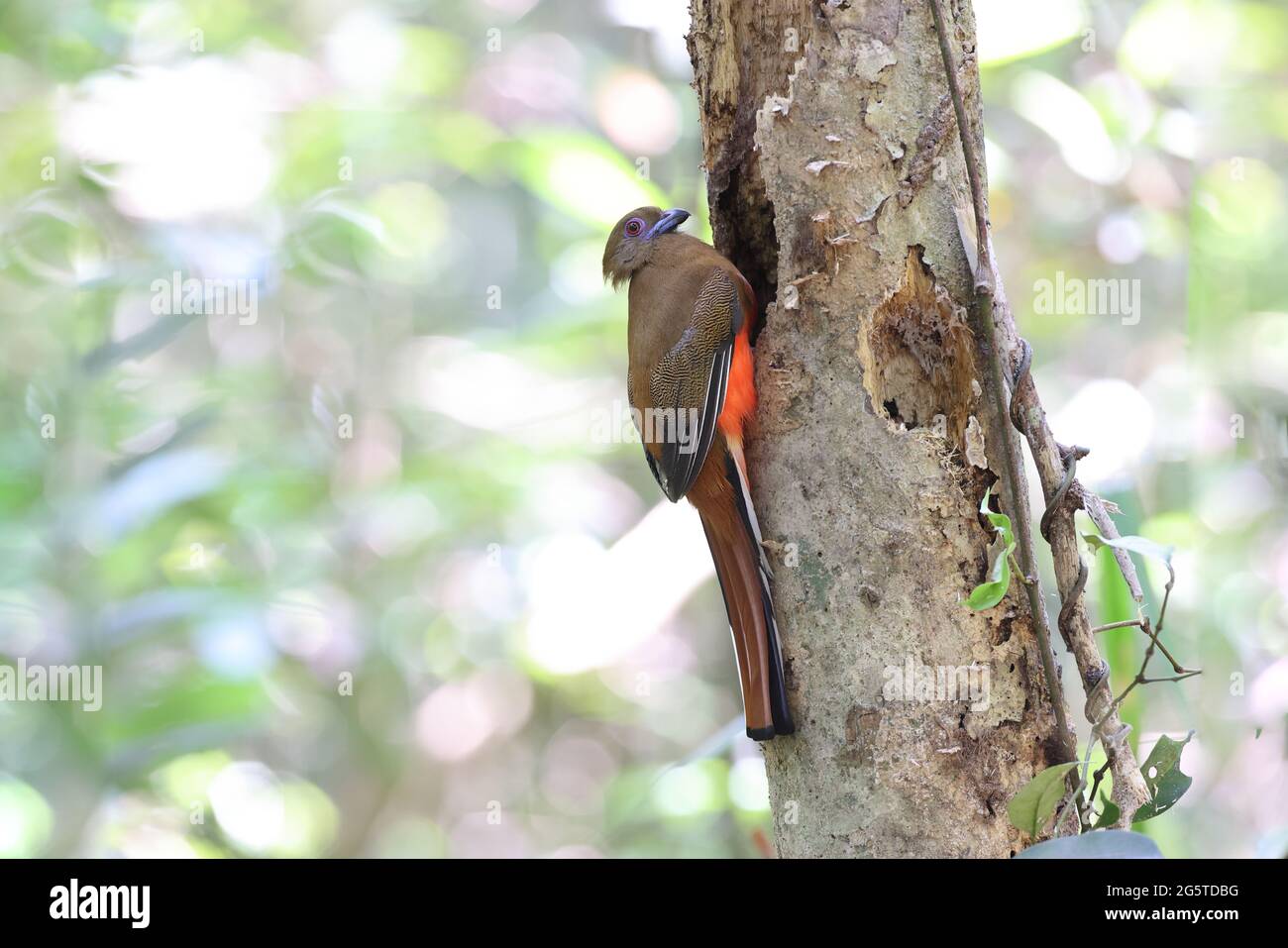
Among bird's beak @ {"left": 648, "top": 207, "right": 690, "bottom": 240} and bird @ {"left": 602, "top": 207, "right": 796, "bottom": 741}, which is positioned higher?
bird's beak @ {"left": 648, "top": 207, "right": 690, "bottom": 240}

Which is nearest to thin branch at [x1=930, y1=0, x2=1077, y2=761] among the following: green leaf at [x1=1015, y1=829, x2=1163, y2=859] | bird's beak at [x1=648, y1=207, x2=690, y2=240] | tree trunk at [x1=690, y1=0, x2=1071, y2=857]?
tree trunk at [x1=690, y1=0, x2=1071, y2=857]

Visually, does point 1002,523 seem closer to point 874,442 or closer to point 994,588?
point 994,588

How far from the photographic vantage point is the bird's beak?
310cm

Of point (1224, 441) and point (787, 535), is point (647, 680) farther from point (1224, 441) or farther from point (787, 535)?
point (787, 535)

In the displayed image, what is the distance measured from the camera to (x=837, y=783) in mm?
1887

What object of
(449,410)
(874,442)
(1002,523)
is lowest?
(1002,523)

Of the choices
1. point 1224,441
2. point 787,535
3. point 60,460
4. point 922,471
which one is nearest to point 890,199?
point 922,471

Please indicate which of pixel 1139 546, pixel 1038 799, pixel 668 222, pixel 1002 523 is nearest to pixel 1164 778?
pixel 1038 799

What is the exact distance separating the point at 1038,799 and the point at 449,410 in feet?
13.5

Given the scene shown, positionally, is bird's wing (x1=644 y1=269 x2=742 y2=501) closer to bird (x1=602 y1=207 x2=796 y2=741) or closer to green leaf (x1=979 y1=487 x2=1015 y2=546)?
bird (x1=602 y1=207 x2=796 y2=741)

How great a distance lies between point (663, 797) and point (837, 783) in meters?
2.38

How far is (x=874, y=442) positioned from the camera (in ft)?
6.54

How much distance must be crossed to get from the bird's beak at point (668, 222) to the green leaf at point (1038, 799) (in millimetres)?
1846

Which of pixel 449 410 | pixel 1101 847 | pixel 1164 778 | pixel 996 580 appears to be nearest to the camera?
pixel 1101 847
